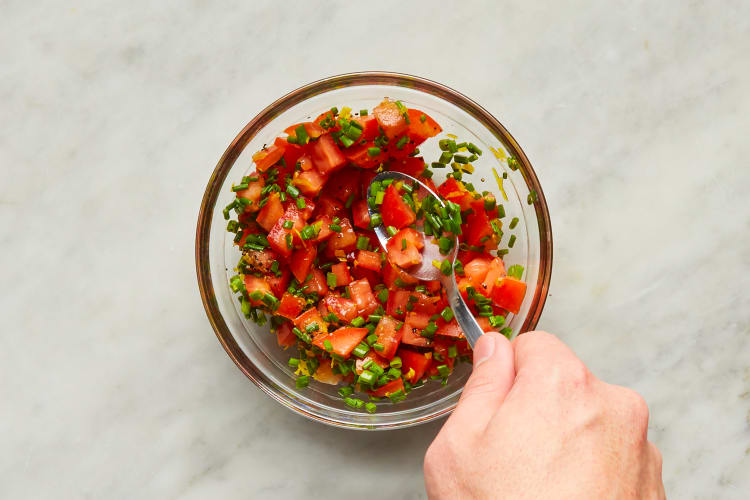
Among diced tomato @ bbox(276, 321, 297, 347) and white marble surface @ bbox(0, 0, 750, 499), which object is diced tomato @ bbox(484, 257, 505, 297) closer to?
white marble surface @ bbox(0, 0, 750, 499)

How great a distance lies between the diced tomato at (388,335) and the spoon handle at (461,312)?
0.18 metres

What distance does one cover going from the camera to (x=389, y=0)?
215cm

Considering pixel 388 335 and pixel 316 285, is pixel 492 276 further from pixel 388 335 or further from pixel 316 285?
pixel 316 285

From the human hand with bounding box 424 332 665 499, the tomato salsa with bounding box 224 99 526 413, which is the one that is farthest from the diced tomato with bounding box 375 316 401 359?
the human hand with bounding box 424 332 665 499

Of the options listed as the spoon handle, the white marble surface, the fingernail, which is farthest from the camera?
the white marble surface

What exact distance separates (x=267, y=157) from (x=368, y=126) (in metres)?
0.30

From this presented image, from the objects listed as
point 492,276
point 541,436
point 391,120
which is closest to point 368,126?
point 391,120

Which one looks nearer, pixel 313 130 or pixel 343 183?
pixel 313 130

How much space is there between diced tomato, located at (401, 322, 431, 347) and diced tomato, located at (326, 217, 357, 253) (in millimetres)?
296

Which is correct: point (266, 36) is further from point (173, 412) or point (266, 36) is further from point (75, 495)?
point (75, 495)

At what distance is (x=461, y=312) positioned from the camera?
1.79 meters

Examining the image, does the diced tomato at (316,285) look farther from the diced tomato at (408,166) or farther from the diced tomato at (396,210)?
the diced tomato at (408,166)

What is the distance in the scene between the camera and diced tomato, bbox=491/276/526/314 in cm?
184

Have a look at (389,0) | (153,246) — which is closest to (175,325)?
(153,246)
